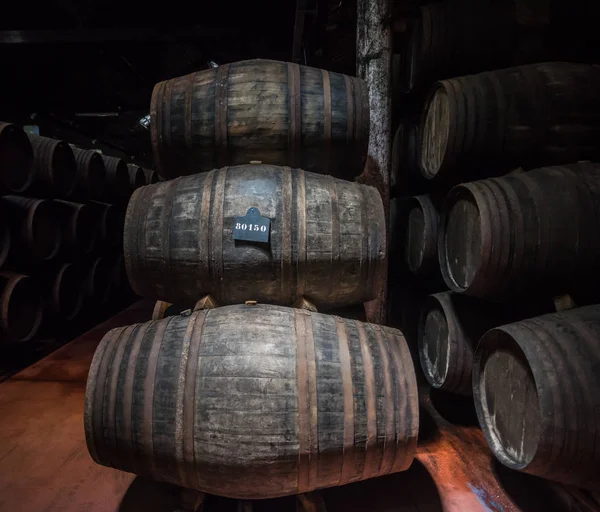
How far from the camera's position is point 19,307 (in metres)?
4.13

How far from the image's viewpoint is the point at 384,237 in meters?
2.26

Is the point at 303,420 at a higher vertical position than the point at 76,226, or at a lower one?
lower

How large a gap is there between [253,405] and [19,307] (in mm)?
3642

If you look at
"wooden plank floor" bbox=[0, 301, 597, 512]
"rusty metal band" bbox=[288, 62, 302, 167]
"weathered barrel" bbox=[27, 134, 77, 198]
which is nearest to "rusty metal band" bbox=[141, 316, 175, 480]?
"wooden plank floor" bbox=[0, 301, 597, 512]

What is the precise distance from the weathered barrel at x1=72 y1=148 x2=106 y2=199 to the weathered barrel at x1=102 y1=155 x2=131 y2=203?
203 millimetres

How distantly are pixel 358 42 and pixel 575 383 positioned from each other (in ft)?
8.92

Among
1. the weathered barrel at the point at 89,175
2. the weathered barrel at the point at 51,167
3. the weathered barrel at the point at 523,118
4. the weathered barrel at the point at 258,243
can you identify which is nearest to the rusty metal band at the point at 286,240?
the weathered barrel at the point at 258,243

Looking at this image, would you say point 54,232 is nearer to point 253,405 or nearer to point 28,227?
point 28,227

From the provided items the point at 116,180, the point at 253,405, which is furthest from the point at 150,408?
the point at 116,180

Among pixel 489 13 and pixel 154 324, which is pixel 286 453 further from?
pixel 489 13

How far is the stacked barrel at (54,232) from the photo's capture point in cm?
401

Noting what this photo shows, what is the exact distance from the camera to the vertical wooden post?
10.1 feet

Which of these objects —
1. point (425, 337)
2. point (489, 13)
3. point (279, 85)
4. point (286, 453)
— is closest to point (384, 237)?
point (279, 85)

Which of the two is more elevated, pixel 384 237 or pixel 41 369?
pixel 384 237
